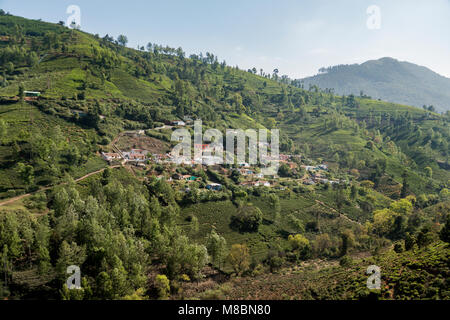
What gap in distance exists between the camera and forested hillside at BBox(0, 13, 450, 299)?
37.7 meters

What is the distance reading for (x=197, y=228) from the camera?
58031mm

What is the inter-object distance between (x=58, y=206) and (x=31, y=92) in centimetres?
6572

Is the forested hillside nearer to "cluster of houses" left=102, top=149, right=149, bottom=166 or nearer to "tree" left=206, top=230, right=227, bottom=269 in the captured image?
"tree" left=206, top=230, right=227, bottom=269

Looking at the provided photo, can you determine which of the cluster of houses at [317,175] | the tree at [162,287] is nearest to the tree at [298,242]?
the tree at [162,287]

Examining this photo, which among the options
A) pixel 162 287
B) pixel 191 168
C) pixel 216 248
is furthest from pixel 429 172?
pixel 162 287

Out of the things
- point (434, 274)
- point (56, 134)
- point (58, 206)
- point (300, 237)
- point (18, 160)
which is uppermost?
point (56, 134)

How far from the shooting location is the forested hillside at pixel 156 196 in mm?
37656

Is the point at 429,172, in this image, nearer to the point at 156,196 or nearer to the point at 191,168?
the point at 191,168

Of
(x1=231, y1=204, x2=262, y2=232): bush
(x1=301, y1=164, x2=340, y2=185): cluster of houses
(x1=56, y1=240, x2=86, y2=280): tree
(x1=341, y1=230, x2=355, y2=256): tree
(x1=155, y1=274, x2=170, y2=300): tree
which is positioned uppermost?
(x1=301, y1=164, x2=340, y2=185): cluster of houses

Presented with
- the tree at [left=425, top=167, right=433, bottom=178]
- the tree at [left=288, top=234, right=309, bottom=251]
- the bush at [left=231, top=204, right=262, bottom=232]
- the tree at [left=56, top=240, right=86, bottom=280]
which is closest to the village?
the bush at [left=231, top=204, right=262, bottom=232]

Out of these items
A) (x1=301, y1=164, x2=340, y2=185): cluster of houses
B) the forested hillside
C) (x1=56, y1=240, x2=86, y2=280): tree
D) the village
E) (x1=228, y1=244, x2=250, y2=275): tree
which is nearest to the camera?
(x1=56, y1=240, x2=86, y2=280): tree

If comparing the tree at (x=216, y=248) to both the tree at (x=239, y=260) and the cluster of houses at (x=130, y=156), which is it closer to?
the tree at (x=239, y=260)

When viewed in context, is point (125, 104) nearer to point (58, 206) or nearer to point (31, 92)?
point (31, 92)
